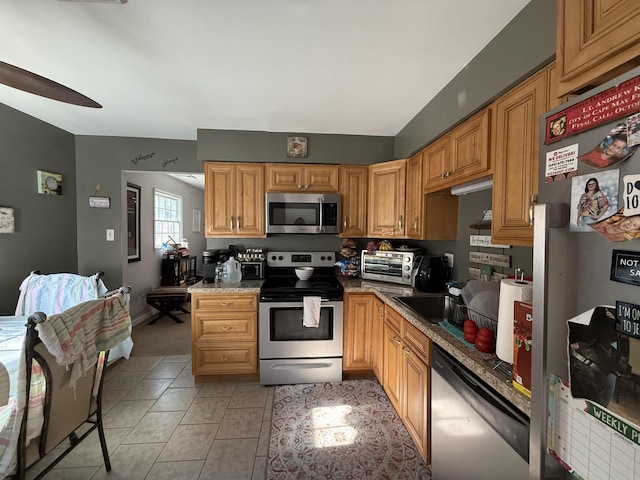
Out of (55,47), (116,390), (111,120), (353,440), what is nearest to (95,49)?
(55,47)

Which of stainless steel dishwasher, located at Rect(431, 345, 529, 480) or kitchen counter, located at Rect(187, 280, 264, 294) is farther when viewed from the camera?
kitchen counter, located at Rect(187, 280, 264, 294)

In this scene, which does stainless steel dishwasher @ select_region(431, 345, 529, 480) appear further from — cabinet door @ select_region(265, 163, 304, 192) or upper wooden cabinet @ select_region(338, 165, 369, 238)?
cabinet door @ select_region(265, 163, 304, 192)

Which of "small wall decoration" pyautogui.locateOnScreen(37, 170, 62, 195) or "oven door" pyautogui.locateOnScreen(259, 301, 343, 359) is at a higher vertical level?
"small wall decoration" pyautogui.locateOnScreen(37, 170, 62, 195)

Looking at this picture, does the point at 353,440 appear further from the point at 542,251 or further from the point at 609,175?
the point at 609,175

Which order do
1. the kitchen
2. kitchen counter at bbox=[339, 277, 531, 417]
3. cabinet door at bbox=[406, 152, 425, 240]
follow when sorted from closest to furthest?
kitchen counter at bbox=[339, 277, 531, 417], cabinet door at bbox=[406, 152, 425, 240], the kitchen

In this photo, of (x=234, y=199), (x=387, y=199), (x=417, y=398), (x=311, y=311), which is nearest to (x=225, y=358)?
(x=311, y=311)

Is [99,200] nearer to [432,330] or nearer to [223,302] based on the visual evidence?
[223,302]

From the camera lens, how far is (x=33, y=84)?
4.10ft

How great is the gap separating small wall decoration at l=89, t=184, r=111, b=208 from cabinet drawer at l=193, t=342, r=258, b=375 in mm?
1971

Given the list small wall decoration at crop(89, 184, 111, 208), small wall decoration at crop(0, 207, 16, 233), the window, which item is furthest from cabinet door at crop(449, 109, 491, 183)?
the window

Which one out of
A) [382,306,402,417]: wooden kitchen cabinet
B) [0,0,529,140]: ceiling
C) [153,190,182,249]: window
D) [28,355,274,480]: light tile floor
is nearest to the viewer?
[0,0,529,140]: ceiling

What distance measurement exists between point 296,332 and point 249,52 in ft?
6.87

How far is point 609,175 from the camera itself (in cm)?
51

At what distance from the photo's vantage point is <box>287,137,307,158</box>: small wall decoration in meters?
2.61
